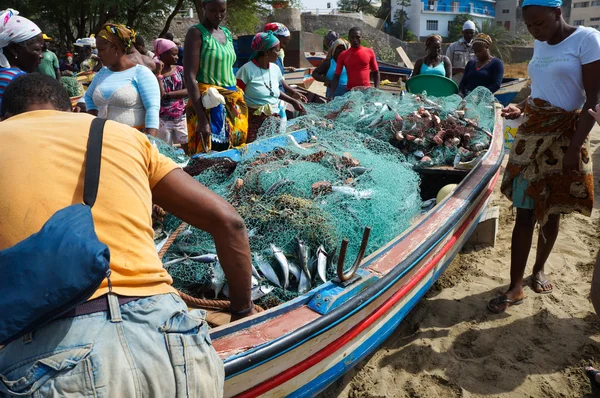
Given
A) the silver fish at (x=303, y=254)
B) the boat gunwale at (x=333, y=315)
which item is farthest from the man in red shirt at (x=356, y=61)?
the silver fish at (x=303, y=254)

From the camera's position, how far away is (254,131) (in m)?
5.38

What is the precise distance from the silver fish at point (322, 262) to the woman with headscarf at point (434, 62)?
208 inches

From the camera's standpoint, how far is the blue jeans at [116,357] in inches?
49.5

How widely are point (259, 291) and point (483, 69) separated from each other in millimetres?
5875

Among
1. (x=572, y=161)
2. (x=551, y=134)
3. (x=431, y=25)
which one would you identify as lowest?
(x=572, y=161)

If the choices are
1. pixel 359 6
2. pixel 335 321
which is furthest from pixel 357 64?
pixel 359 6

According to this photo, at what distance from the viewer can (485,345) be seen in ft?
11.0

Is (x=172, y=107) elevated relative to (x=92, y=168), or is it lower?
lower

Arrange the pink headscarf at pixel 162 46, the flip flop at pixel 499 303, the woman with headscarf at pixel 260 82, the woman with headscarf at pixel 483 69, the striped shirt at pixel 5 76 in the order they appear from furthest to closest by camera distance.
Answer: the woman with headscarf at pixel 483 69 < the pink headscarf at pixel 162 46 < the woman with headscarf at pixel 260 82 < the flip flop at pixel 499 303 < the striped shirt at pixel 5 76

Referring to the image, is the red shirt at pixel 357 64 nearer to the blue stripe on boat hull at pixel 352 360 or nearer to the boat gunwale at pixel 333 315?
the boat gunwale at pixel 333 315

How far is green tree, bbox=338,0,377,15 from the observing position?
7675cm

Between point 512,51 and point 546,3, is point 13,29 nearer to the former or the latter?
point 546,3

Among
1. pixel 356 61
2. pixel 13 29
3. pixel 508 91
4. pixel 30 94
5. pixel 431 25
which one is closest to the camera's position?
pixel 30 94

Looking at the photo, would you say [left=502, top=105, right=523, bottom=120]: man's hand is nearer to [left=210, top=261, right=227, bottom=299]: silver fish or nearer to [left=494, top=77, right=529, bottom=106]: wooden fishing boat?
[left=210, top=261, right=227, bottom=299]: silver fish
